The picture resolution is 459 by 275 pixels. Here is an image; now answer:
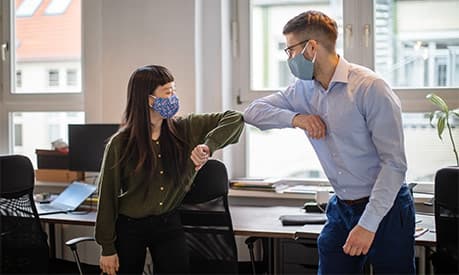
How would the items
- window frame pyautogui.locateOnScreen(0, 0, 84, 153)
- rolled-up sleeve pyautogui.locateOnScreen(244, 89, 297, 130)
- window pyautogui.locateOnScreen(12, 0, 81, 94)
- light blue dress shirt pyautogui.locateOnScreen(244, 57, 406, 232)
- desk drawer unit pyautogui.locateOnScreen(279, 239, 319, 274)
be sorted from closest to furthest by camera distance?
light blue dress shirt pyautogui.locateOnScreen(244, 57, 406, 232), rolled-up sleeve pyautogui.locateOnScreen(244, 89, 297, 130), desk drawer unit pyautogui.locateOnScreen(279, 239, 319, 274), window pyautogui.locateOnScreen(12, 0, 81, 94), window frame pyautogui.locateOnScreen(0, 0, 84, 153)

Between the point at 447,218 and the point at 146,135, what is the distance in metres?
1.41

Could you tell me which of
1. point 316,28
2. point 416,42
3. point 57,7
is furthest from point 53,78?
point 316,28

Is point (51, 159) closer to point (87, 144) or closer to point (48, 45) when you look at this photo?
point (87, 144)

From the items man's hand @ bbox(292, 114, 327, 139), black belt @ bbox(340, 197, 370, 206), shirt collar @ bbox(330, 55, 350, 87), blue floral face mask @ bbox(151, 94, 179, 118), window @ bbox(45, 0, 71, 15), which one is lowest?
black belt @ bbox(340, 197, 370, 206)

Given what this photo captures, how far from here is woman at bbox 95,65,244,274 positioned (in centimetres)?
242

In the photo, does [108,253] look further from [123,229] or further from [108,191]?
[108,191]

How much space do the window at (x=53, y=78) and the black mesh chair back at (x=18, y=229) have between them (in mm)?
1286

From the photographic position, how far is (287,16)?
3.78 meters

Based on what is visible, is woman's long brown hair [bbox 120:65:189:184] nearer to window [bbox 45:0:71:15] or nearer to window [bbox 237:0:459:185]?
window [bbox 237:0:459:185]

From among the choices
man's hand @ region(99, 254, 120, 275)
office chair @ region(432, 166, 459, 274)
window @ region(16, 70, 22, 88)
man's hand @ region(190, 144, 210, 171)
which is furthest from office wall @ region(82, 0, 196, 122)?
office chair @ region(432, 166, 459, 274)

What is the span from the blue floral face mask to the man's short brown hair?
0.74m

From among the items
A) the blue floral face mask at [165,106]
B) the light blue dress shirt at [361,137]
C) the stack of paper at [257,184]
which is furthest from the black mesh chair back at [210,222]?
the stack of paper at [257,184]

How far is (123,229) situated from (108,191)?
A: 0.59 ft

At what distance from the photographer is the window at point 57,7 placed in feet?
13.5
